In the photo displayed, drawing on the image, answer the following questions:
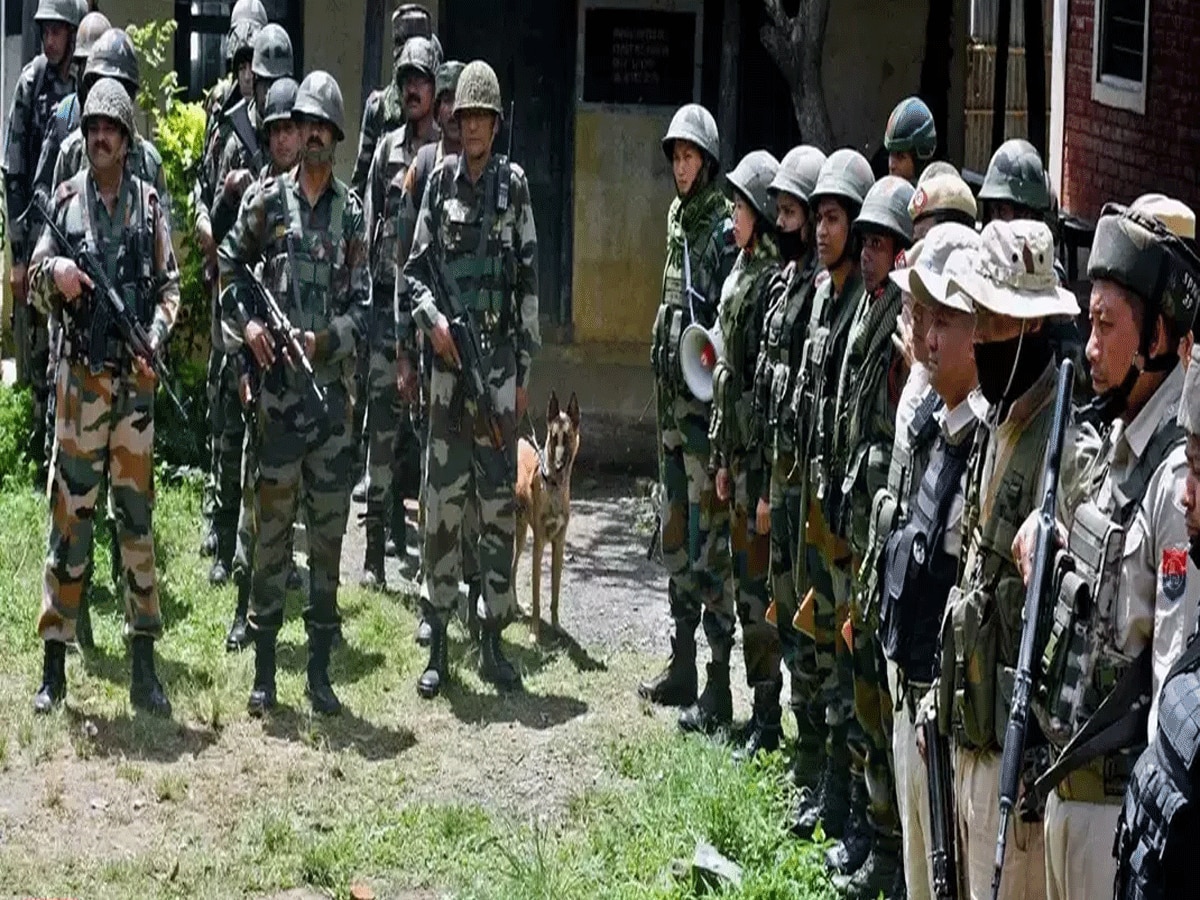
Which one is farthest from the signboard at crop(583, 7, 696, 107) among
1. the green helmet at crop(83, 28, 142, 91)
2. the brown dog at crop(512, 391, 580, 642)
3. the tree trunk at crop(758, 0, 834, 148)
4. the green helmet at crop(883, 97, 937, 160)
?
the green helmet at crop(883, 97, 937, 160)

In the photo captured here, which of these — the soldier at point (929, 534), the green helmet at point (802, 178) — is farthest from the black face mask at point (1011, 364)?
the green helmet at point (802, 178)

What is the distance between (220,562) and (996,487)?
7.08m

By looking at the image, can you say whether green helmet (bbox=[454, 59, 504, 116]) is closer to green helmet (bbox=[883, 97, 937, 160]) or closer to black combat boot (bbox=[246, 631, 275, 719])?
green helmet (bbox=[883, 97, 937, 160])

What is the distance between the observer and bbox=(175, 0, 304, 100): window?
50.0ft

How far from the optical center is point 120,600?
1159cm

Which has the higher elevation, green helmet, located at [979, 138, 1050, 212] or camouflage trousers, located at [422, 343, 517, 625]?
green helmet, located at [979, 138, 1050, 212]

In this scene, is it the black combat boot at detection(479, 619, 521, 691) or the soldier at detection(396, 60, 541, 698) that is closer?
the soldier at detection(396, 60, 541, 698)

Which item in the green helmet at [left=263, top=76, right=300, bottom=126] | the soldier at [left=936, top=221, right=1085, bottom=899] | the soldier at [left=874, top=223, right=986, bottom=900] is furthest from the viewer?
the green helmet at [left=263, top=76, right=300, bottom=126]

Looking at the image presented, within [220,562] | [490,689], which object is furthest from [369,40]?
[490,689]

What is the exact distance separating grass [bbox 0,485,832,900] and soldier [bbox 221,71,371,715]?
467mm

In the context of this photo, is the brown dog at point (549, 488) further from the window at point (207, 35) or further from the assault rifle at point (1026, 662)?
the assault rifle at point (1026, 662)

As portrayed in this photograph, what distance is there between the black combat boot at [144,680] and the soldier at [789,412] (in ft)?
9.60

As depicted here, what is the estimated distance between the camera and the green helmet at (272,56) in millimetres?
12000

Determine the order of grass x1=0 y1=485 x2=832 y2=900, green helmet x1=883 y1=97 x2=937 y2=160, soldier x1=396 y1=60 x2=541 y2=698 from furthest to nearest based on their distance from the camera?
soldier x1=396 y1=60 x2=541 y2=698
green helmet x1=883 y1=97 x2=937 y2=160
grass x1=0 y1=485 x2=832 y2=900
